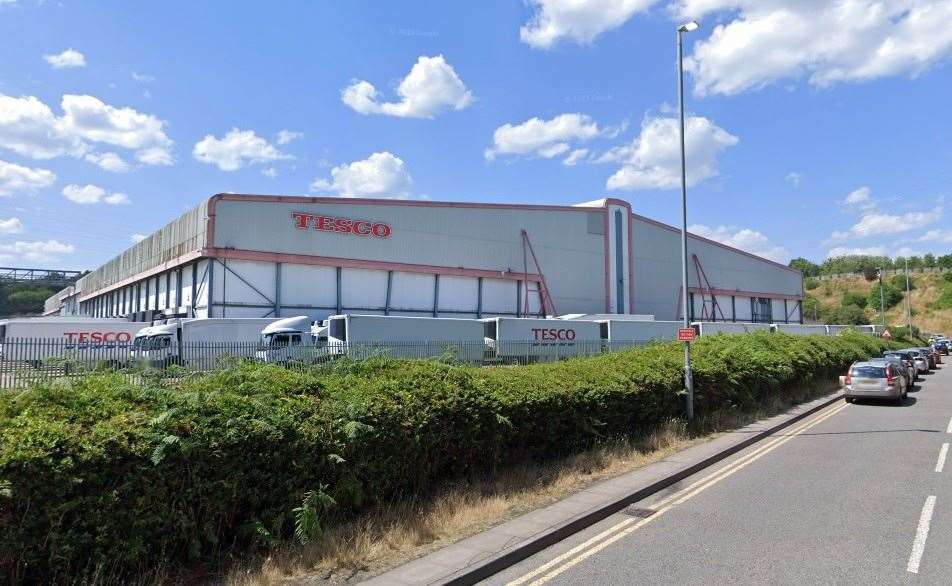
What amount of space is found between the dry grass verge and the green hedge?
0.74ft

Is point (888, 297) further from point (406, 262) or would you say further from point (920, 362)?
point (406, 262)

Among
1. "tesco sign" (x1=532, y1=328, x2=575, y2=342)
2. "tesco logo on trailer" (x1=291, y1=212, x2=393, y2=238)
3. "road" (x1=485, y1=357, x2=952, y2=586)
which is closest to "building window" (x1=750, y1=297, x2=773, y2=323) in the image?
"tesco sign" (x1=532, y1=328, x2=575, y2=342)

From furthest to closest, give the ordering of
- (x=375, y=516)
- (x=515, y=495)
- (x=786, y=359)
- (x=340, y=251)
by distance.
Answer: (x=340, y=251) → (x=786, y=359) → (x=515, y=495) → (x=375, y=516)

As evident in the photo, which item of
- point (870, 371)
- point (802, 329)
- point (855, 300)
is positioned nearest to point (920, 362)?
point (802, 329)

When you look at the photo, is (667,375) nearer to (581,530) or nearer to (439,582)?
(581,530)

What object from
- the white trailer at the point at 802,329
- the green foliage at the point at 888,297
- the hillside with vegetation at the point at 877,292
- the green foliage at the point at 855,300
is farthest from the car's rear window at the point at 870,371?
the green foliage at the point at 855,300

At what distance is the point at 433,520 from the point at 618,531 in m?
2.19

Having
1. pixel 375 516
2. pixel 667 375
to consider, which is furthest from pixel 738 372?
pixel 375 516

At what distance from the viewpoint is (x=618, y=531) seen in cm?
723

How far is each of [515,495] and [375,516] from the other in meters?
2.20

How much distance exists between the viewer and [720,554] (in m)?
6.34

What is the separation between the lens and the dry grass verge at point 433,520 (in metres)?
5.65

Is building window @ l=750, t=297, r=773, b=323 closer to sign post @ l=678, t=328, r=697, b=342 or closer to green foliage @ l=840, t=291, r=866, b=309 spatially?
sign post @ l=678, t=328, r=697, b=342

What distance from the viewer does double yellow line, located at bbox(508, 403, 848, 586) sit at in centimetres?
593
